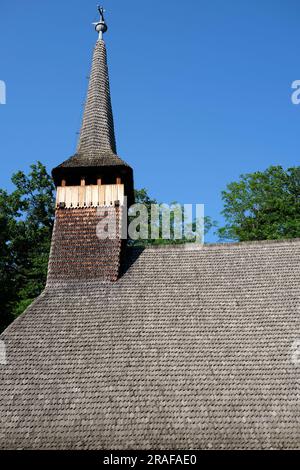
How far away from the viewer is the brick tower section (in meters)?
13.1

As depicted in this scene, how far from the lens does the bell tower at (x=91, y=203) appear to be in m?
13.2

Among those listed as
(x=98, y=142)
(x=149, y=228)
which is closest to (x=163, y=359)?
(x=98, y=142)

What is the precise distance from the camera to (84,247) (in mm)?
13516

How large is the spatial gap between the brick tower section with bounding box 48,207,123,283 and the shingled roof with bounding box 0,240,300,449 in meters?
0.36

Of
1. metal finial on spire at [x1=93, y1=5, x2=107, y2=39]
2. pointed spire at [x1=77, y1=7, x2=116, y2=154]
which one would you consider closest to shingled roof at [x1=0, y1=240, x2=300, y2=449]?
pointed spire at [x1=77, y1=7, x2=116, y2=154]

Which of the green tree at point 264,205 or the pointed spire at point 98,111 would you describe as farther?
the green tree at point 264,205

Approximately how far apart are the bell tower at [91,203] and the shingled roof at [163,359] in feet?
1.81

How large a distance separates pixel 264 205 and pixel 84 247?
594 inches

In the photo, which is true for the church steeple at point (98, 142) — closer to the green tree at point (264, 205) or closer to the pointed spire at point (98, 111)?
the pointed spire at point (98, 111)
